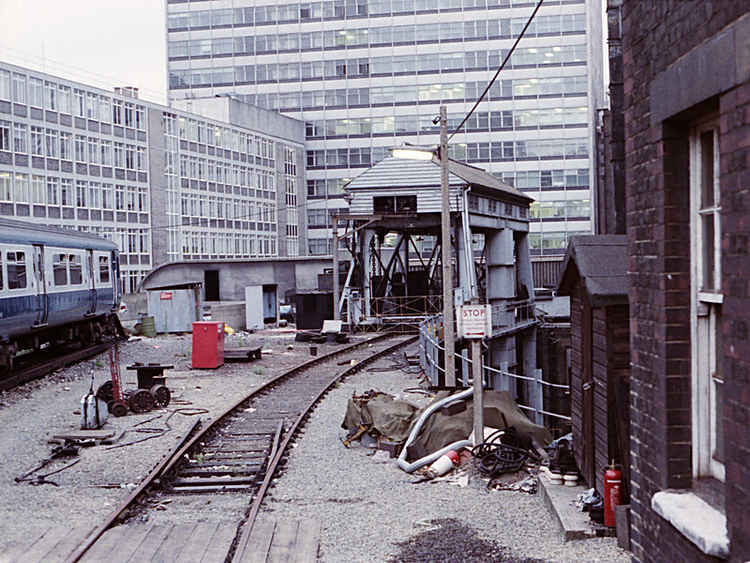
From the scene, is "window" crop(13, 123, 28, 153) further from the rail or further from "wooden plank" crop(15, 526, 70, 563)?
"wooden plank" crop(15, 526, 70, 563)

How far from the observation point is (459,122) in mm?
76000

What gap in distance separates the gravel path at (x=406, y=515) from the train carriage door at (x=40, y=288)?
38.5 ft

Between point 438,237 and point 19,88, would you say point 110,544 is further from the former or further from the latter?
point 19,88

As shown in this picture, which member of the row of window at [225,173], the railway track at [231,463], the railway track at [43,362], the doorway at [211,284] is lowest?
the railway track at [231,463]

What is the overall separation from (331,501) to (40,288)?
14.5 meters

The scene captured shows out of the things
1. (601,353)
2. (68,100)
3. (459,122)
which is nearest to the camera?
(601,353)

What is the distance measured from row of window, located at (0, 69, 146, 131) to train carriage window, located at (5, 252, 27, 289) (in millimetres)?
31236

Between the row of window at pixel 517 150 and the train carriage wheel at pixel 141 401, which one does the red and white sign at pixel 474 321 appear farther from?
the row of window at pixel 517 150

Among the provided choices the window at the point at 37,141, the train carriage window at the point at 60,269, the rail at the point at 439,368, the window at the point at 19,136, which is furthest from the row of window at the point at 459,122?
the train carriage window at the point at 60,269

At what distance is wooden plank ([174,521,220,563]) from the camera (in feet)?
26.3

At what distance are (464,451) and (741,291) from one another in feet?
26.6

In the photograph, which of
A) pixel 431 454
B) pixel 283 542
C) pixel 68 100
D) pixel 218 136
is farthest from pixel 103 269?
pixel 218 136

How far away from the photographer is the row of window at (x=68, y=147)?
49062 mm

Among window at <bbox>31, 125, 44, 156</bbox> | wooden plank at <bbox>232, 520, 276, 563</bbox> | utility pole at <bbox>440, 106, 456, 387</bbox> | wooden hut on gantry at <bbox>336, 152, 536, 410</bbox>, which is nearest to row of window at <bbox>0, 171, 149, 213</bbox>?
window at <bbox>31, 125, 44, 156</bbox>
